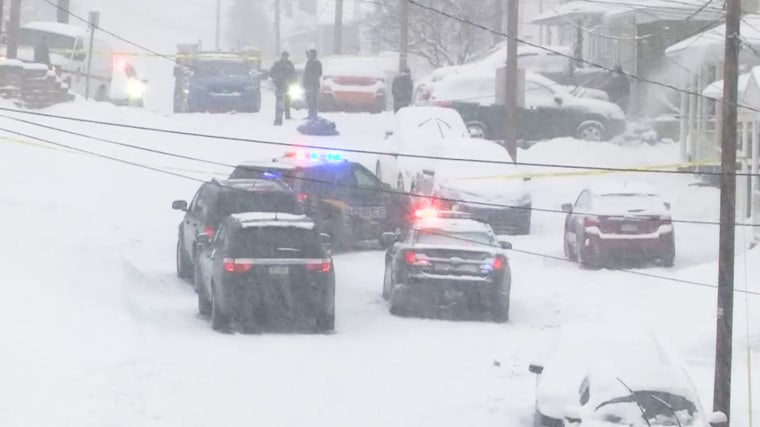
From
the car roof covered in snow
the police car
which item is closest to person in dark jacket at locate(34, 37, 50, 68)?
the police car

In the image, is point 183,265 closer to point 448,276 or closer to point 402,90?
point 448,276

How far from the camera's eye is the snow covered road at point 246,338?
15555 millimetres

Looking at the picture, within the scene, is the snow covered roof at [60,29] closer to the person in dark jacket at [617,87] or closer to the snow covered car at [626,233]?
the person in dark jacket at [617,87]

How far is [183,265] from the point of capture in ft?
76.6

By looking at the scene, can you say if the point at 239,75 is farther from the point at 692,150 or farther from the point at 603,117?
the point at 692,150

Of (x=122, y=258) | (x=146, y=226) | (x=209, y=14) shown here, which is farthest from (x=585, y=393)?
(x=209, y=14)

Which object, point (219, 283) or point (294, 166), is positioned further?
point (294, 166)

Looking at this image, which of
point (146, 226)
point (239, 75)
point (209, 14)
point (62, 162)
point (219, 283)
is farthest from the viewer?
point (209, 14)

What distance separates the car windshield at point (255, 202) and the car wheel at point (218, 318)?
8.80ft

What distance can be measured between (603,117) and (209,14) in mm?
81281

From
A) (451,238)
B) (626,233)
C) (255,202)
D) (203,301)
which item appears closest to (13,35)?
(255,202)

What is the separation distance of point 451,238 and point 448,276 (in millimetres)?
660

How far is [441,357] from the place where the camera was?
18.4 m

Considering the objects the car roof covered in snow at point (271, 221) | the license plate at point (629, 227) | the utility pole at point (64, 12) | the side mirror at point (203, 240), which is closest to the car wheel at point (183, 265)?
the side mirror at point (203, 240)
